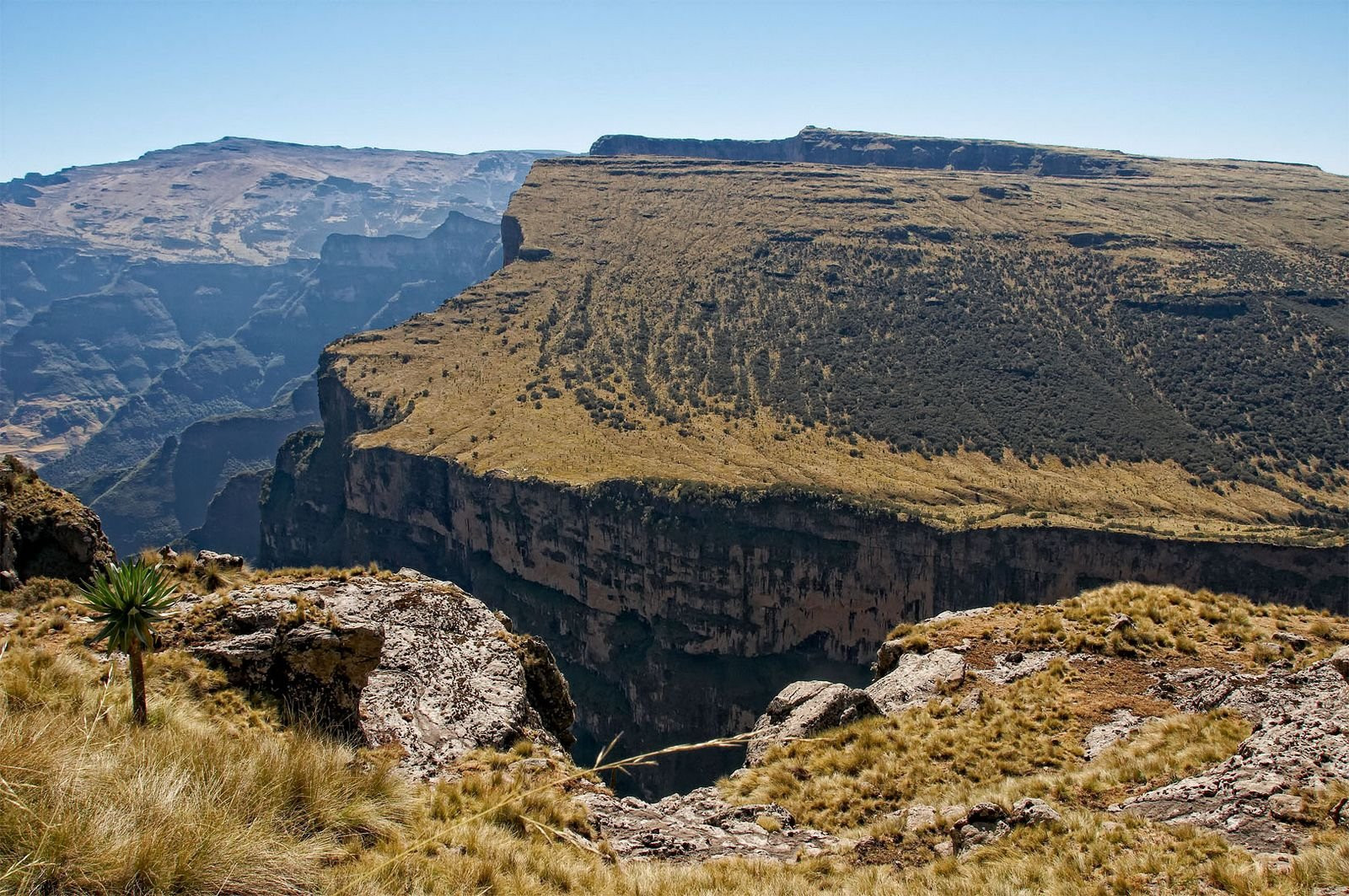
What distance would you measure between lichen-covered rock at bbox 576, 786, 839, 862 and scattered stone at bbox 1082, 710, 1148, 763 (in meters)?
4.97

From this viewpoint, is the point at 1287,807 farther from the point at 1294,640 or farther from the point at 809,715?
the point at 1294,640

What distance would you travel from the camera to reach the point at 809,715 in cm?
1766

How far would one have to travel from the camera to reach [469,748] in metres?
15.1

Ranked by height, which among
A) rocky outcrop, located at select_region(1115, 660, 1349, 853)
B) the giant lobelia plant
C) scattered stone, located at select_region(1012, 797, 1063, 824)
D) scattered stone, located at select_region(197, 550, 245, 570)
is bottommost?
scattered stone, located at select_region(1012, 797, 1063, 824)

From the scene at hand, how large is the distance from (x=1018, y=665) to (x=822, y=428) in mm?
74165

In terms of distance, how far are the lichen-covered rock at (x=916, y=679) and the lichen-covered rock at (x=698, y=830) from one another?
5051 millimetres

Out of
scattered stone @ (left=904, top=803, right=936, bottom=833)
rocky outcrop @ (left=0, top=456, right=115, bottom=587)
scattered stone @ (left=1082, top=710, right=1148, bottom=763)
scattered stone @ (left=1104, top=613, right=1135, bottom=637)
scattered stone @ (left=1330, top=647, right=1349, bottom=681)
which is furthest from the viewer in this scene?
scattered stone @ (left=1104, top=613, right=1135, bottom=637)

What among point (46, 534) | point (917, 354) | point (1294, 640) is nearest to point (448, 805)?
point (46, 534)

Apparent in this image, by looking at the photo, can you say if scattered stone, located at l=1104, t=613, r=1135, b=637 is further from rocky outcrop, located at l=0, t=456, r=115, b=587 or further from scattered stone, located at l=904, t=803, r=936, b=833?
rocky outcrop, located at l=0, t=456, r=115, b=587

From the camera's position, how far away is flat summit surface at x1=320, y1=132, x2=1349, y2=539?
269 feet

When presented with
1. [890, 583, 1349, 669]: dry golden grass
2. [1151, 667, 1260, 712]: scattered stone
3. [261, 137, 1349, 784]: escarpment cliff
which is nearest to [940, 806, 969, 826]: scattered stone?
[1151, 667, 1260, 712]: scattered stone

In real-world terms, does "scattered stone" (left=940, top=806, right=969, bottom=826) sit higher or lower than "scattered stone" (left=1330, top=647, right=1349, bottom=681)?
lower

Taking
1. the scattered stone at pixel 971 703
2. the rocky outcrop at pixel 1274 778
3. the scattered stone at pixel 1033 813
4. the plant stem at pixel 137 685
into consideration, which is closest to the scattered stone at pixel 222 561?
the plant stem at pixel 137 685

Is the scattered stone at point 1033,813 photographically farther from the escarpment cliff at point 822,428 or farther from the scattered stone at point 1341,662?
the escarpment cliff at point 822,428
